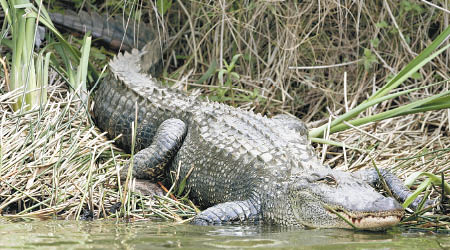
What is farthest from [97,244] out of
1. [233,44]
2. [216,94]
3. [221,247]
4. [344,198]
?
[233,44]

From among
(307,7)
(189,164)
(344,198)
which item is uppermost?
(307,7)

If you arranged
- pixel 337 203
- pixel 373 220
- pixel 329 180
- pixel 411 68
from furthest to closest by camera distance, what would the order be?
1. pixel 411 68
2. pixel 329 180
3. pixel 337 203
4. pixel 373 220

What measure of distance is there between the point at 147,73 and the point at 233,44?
1057mm

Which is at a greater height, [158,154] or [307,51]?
[307,51]

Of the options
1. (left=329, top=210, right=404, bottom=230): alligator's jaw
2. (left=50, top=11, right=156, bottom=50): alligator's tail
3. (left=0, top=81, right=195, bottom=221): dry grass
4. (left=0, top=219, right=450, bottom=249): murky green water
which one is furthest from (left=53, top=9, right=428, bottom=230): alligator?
(left=50, top=11, right=156, bottom=50): alligator's tail

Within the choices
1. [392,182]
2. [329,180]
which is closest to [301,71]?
[392,182]

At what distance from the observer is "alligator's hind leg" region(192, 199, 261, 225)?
161 inches

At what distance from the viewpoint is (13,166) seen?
15.0ft

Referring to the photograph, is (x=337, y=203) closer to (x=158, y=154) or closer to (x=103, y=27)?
(x=158, y=154)

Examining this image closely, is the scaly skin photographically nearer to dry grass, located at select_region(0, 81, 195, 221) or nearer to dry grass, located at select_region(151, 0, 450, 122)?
dry grass, located at select_region(0, 81, 195, 221)

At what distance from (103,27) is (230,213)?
3.59m

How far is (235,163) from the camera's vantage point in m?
4.61

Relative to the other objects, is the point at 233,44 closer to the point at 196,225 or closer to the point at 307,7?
the point at 307,7

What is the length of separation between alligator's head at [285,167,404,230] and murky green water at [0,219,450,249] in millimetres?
92
